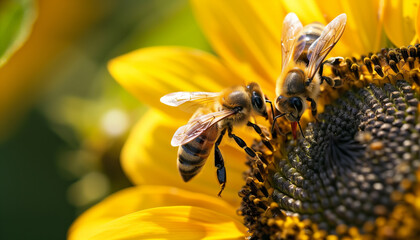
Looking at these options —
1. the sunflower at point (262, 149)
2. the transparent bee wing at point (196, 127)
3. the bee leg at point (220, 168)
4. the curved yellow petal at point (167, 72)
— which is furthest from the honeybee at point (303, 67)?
the curved yellow petal at point (167, 72)

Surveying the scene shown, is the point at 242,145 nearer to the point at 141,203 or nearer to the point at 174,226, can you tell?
the point at 174,226

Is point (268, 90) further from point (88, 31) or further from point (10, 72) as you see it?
point (10, 72)

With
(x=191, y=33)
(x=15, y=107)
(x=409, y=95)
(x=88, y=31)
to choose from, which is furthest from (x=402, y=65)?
(x=15, y=107)

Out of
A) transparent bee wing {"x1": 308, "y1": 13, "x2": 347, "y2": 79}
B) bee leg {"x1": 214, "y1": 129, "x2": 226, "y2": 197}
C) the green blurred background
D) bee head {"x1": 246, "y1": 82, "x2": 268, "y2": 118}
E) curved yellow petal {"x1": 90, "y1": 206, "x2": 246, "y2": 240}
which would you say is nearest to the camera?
transparent bee wing {"x1": 308, "y1": 13, "x2": 347, "y2": 79}

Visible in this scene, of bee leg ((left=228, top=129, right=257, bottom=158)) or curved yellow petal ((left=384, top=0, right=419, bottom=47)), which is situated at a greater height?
curved yellow petal ((left=384, top=0, right=419, bottom=47))

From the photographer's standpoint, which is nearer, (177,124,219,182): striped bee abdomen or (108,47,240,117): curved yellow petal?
(177,124,219,182): striped bee abdomen

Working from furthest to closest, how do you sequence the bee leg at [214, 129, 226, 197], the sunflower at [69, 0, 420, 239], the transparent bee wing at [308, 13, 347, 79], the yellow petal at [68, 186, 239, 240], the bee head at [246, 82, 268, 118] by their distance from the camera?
1. the yellow petal at [68, 186, 239, 240]
2. the bee leg at [214, 129, 226, 197]
3. the bee head at [246, 82, 268, 118]
4. the transparent bee wing at [308, 13, 347, 79]
5. the sunflower at [69, 0, 420, 239]

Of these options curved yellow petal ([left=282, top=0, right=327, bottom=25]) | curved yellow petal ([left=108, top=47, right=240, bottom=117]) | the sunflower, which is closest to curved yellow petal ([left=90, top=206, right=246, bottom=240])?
the sunflower

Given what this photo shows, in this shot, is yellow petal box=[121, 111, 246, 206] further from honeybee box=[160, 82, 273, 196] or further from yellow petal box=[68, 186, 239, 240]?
honeybee box=[160, 82, 273, 196]
